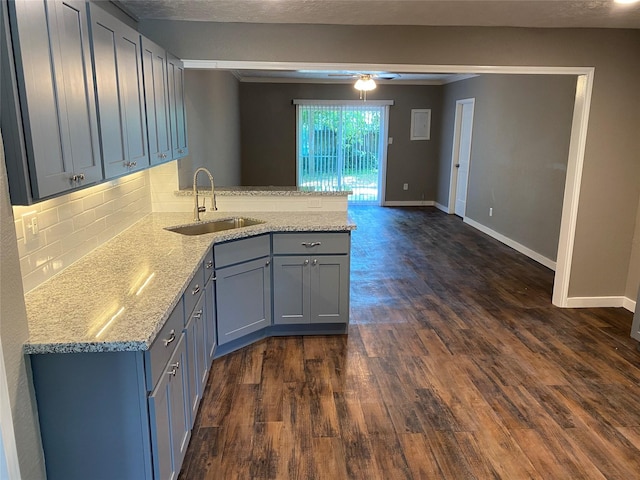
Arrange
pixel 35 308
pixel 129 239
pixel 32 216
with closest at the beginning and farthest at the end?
pixel 35 308 → pixel 32 216 → pixel 129 239

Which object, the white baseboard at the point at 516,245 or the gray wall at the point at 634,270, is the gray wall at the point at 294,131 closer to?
the white baseboard at the point at 516,245

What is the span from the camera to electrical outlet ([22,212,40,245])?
1.92 metres

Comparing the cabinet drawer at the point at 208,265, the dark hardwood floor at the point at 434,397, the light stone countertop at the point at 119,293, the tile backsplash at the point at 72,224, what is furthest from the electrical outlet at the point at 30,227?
the dark hardwood floor at the point at 434,397

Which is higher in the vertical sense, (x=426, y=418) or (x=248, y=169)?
(x=248, y=169)

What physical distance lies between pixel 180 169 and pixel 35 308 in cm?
221

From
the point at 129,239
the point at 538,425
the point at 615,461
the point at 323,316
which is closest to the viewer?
the point at 615,461

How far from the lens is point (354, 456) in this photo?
229cm

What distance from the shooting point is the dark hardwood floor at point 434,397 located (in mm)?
2250

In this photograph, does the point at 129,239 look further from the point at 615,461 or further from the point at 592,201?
the point at 592,201

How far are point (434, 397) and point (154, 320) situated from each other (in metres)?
1.82

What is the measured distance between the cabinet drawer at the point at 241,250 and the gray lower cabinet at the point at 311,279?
102 mm

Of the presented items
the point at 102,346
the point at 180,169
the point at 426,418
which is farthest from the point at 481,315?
the point at 102,346

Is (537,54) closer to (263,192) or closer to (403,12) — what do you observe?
(403,12)

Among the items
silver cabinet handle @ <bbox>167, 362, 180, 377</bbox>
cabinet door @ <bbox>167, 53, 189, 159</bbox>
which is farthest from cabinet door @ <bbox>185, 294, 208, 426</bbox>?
cabinet door @ <bbox>167, 53, 189, 159</bbox>
